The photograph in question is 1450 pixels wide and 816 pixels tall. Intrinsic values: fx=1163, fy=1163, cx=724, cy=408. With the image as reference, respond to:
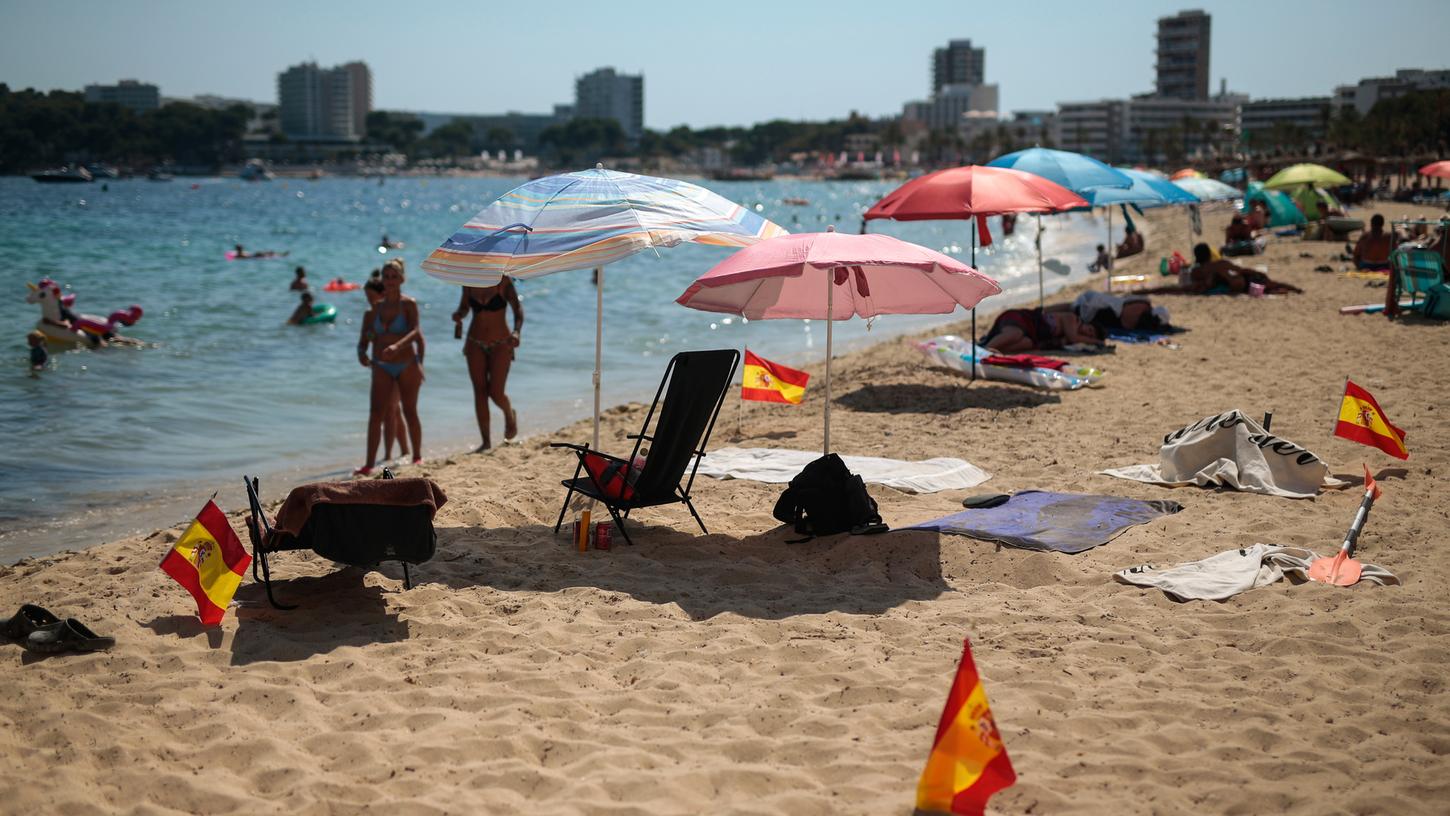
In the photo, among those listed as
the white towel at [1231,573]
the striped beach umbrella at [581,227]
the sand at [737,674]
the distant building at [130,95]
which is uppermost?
the distant building at [130,95]

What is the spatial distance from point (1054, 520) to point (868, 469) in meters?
1.57

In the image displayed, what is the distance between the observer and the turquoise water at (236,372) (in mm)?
9078

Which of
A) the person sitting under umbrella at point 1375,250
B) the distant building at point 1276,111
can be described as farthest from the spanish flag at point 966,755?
the distant building at point 1276,111

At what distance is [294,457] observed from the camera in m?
10.3

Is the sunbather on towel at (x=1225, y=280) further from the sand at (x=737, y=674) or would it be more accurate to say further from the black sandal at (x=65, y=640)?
the black sandal at (x=65, y=640)

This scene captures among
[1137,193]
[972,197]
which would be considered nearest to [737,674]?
[972,197]

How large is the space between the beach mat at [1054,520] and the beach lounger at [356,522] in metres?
2.53

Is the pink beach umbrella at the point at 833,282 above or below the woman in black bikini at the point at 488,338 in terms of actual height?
above

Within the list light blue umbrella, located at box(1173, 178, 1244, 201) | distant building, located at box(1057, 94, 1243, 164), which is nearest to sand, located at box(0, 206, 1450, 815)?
light blue umbrella, located at box(1173, 178, 1244, 201)

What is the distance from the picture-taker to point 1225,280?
16609 mm

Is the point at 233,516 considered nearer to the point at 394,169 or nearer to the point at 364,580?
the point at 364,580

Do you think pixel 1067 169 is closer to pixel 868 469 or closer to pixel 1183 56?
pixel 868 469

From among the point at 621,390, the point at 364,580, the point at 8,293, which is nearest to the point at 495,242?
the point at 364,580

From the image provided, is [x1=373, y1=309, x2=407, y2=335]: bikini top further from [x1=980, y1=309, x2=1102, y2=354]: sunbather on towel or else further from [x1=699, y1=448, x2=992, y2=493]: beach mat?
[x1=980, y1=309, x2=1102, y2=354]: sunbather on towel
